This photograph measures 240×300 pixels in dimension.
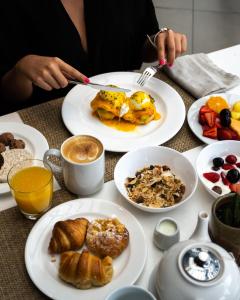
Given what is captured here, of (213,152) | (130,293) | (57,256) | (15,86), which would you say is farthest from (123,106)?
(130,293)

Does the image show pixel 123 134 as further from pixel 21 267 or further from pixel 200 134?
pixel 21 267

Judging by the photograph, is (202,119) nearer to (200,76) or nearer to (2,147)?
(200,76)

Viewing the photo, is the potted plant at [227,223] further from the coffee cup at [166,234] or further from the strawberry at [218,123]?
the strawberry at [218,123]

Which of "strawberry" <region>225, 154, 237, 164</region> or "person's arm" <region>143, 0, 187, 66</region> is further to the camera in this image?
"person's arm" <region>143, 0, 187, 66</region>

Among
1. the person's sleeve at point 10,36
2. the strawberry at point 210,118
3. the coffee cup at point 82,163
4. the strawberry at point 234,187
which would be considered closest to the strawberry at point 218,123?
the strawberry at point 210,118

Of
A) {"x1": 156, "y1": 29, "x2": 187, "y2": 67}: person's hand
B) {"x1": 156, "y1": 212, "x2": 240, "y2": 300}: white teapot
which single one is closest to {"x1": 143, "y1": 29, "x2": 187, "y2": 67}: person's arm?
{"x1": 156, "y1": 29, "x2": 187, "y2": 67}: person's hand

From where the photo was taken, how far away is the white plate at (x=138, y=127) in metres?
1.16

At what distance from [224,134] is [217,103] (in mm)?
135

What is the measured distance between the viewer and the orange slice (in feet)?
4.04

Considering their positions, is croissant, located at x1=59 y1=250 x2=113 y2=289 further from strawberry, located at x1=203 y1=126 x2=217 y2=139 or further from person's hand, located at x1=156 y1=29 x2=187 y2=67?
person's hand, located at x1=156 y1=29 x2=187 y2=67

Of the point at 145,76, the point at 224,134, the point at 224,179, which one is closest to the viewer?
the point at 224,179

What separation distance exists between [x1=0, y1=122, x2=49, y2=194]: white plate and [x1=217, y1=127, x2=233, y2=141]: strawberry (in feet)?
1.61

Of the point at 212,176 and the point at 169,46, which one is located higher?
the point at 169,46

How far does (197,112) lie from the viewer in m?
1.25
